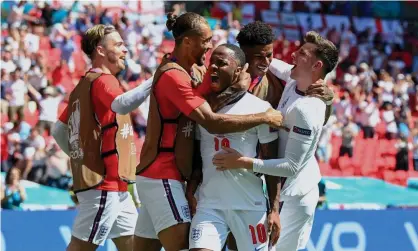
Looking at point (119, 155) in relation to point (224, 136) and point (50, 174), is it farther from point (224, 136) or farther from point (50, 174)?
point (50, 174)

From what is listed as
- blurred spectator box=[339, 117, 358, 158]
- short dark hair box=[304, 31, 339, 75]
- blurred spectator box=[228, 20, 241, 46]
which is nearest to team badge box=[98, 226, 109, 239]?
short dark hair box=[304, 31, 339, 75]

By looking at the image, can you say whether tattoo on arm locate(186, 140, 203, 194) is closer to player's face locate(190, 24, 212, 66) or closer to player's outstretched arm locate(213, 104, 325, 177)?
player's outstretched arm locate(213, 104, 325, 177)

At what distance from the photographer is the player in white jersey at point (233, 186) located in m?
5.46

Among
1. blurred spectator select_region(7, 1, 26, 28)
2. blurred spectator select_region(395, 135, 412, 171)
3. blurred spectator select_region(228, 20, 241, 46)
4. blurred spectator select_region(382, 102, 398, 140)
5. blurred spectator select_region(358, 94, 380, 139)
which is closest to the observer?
blurred spectator select_region(7, 1, 26, 28)

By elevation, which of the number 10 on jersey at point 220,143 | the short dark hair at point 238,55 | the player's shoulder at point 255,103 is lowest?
the number 10 on jersey at point 220,143

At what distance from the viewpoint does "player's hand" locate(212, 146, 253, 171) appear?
542cm

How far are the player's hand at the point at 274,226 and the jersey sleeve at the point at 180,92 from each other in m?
0.86

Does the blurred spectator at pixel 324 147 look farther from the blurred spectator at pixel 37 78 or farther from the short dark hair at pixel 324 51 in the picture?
the short dark hair at pixel 324 51

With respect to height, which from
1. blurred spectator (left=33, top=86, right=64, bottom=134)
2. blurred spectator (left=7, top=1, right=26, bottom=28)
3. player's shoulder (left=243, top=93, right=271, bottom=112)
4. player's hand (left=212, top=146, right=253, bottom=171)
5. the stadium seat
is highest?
player's shoulder (left=243, top=93, right=271, bottom=112)

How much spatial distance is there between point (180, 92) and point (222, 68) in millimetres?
303

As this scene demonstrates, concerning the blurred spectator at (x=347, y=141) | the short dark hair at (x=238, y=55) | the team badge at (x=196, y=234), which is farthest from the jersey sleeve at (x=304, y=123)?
the blurred spectator at (x=347, y=141)

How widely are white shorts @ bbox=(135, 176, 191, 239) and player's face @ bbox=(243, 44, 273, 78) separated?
946 mm

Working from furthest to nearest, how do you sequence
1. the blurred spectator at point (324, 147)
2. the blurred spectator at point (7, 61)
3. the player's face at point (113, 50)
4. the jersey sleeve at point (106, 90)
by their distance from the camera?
1. the blurred spectator at point (324, 147)
2. the blurred spectator at point (7, 61)
3. the player's face at point (113, 50)
4. the jersey sleeve at point (106, 90)

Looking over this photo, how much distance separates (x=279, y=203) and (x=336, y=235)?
13.3 feet
